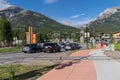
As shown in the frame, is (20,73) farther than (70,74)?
Result: Yes

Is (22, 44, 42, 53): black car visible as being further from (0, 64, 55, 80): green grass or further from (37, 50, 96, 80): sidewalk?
(37, 50, 96, 80): sidewalk

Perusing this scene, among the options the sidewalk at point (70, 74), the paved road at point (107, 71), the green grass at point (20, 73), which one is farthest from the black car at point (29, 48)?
the sidewalk at point (70, 74)

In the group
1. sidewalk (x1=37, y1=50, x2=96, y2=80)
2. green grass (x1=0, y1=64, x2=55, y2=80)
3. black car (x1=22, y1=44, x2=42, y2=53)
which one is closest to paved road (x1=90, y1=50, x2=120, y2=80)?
sidewalk (x1=37, y1=50, x2=96, y2=80)

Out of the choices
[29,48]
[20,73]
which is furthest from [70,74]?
[29,48]

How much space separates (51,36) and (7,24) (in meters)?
79.1

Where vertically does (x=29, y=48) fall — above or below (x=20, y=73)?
above

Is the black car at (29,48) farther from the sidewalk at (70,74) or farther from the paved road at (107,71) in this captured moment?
the sidewalk at (70,74)

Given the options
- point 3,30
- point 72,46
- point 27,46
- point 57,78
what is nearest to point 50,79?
point 57,78

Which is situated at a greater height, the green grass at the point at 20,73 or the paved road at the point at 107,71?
the green grass at the point at 20,73

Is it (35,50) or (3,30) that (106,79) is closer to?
(35,50)

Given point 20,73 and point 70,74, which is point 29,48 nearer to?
point 20,73

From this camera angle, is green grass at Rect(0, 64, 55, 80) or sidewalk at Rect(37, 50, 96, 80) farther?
sidewalk at Rect(37, 50, 96, 80)

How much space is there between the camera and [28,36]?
7500 cm

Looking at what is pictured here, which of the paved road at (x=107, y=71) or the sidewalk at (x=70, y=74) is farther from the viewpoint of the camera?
the paved road at (x=107, y=71)
